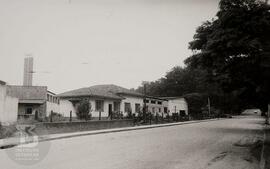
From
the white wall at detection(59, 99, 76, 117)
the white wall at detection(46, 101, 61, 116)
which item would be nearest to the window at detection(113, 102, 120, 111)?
the white wall at detection(59, 99, 76, 117)

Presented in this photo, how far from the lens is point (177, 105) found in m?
65.3

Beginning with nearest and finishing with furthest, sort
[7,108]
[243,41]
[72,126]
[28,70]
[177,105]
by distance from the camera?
[243,41]
[72,126]
[7,108]
[28,70]
[177,105]

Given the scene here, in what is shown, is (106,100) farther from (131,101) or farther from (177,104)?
(177,104)

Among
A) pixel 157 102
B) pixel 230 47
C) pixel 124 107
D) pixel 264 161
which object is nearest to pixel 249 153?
pixel 264 161

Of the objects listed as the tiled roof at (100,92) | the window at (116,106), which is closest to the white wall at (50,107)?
the tiled roof at (100,92)

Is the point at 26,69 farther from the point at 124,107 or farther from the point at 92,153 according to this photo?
the point at 92,153

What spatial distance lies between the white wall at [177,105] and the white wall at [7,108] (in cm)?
3882

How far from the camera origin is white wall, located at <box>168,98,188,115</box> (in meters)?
62.6

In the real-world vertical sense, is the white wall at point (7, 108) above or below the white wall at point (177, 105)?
below

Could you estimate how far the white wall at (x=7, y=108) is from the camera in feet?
80.8

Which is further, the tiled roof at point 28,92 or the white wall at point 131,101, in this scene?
the white wall at point 131,101

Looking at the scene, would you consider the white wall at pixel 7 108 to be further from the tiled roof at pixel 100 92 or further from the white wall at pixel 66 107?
the white wall at pixel 66 107

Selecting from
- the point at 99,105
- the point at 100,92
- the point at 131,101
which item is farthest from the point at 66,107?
the point at 131,101

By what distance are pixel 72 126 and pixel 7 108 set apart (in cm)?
605
